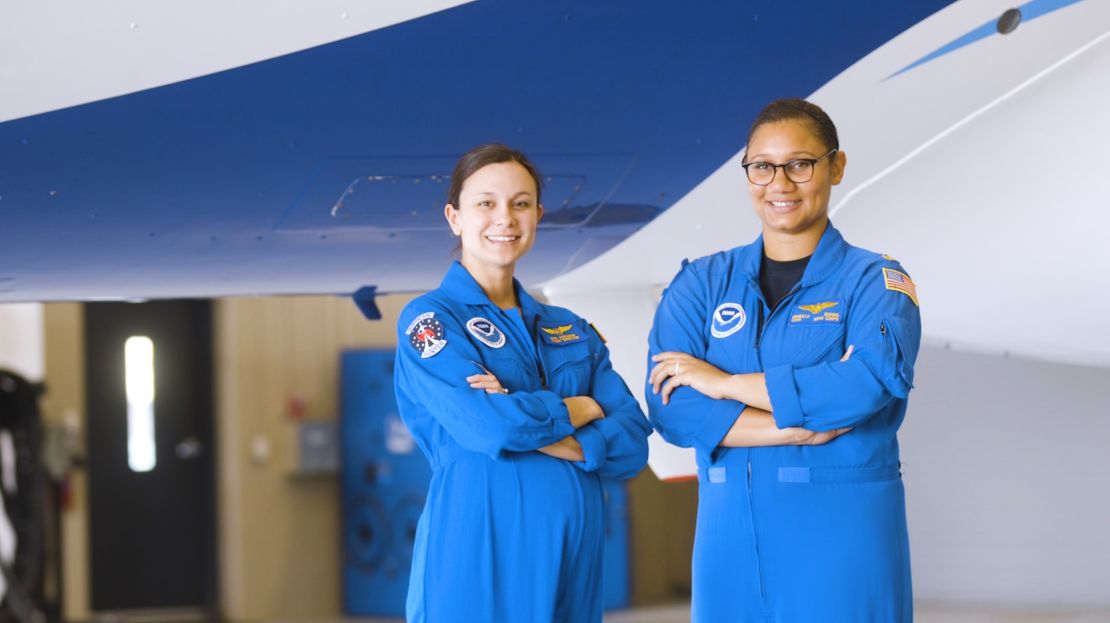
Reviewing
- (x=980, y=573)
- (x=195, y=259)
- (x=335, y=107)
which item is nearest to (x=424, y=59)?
(x=335, y=107)

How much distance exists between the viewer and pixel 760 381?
199 centimetres

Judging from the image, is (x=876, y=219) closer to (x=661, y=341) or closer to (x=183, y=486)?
(x=661, y=341)

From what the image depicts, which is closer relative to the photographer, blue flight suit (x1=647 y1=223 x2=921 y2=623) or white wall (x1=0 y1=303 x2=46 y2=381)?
blue flight suit (x1=647 y1=223 x2=921 y2=623)

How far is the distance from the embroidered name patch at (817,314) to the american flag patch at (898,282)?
89 mm

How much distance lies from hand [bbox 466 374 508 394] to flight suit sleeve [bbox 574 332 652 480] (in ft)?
0.53

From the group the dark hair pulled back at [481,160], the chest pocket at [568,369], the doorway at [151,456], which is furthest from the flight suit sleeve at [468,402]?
the doorway at [151,456]

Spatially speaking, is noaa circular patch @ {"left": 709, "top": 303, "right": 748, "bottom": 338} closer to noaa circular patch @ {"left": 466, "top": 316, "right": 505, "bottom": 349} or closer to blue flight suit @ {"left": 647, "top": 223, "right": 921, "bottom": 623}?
blue flight suit @ {"left": 647, "top": 223, "right": 921, "bottom": 623}

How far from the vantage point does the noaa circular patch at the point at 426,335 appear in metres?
1.94

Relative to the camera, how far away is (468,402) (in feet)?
6.21

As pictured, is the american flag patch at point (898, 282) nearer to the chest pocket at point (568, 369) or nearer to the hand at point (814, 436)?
the hand at point (814, 436)

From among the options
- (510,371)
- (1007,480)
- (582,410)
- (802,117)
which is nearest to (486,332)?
(510,371)

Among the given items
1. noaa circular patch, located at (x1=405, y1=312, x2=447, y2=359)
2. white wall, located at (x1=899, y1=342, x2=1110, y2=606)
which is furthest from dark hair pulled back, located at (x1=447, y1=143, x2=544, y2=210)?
white wall, located at (x1=899, y1=342, x2=1110, y2=606)

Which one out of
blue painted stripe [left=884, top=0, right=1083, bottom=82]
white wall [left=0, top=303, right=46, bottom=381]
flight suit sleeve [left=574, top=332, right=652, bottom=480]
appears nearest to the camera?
flight suit sleeve [left=574, top=332, right=652, bottom=480]

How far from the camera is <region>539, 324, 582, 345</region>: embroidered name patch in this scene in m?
2.09
